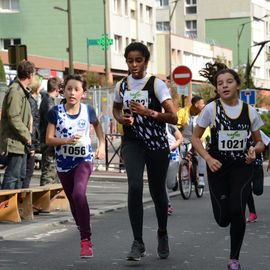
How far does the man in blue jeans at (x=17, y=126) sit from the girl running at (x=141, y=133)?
339 cm

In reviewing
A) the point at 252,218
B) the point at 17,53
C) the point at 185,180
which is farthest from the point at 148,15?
the point at 252,218

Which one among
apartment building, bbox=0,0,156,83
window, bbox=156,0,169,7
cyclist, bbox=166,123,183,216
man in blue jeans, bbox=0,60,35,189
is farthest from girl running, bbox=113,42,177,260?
window, bbox=156,0,169,7

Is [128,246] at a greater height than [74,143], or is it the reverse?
[74,143]

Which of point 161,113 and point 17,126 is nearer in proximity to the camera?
point 161,113

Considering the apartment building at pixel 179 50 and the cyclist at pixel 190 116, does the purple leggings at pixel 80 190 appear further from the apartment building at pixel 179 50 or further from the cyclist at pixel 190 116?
the apartment building at pixel 179 50

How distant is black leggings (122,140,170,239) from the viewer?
7.34 meters

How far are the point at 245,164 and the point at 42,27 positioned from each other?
6004 centimetres

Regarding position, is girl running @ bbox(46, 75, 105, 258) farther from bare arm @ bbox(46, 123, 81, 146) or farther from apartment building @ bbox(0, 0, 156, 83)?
apartment building @ bbox(0, 0, 156, 83)

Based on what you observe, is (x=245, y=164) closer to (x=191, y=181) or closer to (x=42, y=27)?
(x=191, y=181)

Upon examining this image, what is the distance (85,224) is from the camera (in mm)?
7562

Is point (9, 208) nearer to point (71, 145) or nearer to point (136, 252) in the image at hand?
point (71, 145)

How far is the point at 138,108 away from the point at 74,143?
82cm

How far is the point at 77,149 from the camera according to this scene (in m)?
7.78

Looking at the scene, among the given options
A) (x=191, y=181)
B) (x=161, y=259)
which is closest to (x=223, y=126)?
(x=161, y=259)
